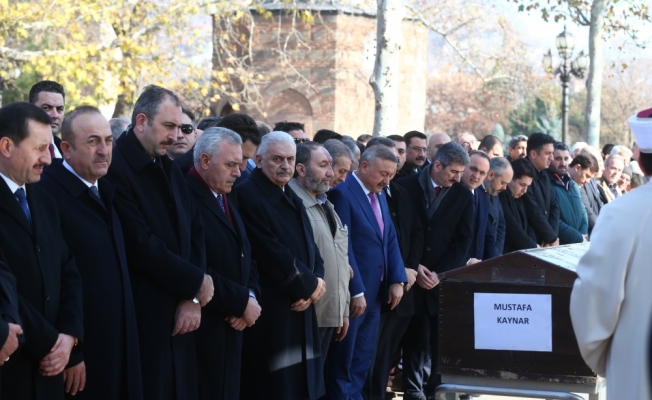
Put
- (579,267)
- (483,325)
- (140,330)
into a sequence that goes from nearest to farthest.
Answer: (579,267) < (140,330) < (483,325)

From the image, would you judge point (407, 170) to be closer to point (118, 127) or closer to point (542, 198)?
point (542, 198)

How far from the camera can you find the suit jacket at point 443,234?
8.80 metres

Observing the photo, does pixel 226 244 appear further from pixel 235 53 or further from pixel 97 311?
pixel 235 53

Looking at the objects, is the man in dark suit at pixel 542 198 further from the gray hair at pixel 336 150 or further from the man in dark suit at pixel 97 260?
the man in dark suit at pixel 97 260

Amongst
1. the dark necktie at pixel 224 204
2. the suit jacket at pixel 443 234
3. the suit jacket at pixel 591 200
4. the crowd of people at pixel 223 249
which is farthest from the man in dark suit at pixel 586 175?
the dark necktie at pixel 224 204

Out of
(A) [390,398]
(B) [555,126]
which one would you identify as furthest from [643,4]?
(B) [555,126]

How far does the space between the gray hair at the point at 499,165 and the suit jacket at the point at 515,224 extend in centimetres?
66

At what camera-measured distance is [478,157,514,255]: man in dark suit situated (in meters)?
9.55

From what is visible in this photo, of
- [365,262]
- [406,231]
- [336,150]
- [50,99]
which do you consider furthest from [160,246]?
[406,231]

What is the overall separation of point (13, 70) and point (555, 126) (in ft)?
117

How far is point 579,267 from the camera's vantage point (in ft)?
12.7

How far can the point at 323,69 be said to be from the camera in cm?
2716

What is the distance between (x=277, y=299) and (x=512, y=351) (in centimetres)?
162

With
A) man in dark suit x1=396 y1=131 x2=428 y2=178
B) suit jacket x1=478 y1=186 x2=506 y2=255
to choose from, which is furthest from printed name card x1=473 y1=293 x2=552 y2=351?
man in dark suit x1=396 y1=131 x2=428 y2=178
